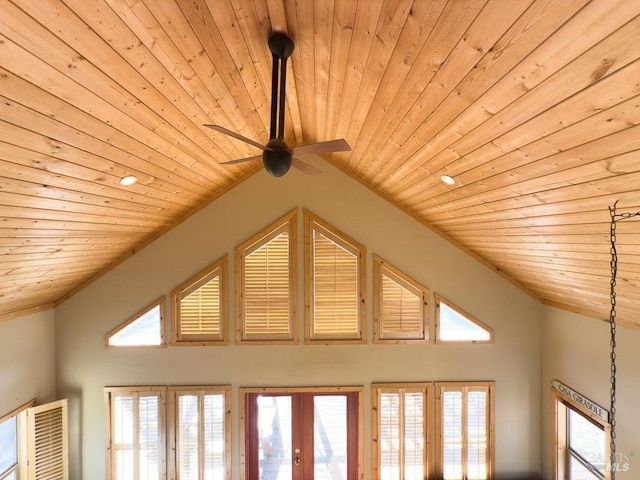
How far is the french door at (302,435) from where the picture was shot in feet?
15.6

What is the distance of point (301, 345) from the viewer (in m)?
4.69

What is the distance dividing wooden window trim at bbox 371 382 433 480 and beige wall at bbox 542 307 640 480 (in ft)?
4.93

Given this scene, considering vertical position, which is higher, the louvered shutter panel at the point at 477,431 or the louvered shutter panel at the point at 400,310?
the louvered shutter panel at the point at 400,310

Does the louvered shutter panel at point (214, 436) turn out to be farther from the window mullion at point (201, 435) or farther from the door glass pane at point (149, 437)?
the door glass pane at point (149, 437)

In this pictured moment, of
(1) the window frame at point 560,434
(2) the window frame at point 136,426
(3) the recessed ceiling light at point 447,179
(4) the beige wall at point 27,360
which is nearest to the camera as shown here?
(3) the recessed ceiling light at point 447,179

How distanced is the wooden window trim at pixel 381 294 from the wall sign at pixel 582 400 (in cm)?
162

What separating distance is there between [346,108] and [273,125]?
2.53ft

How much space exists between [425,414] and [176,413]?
3.29 metres

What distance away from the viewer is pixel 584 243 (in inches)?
97.4

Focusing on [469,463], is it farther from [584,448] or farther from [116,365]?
[116,365]

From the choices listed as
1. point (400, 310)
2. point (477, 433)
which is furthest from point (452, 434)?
point (400, 310)

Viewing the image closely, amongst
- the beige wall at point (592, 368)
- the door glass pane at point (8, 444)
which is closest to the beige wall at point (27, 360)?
the door glass pane at point (8, 444)

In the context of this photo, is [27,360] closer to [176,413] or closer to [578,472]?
[176,413]

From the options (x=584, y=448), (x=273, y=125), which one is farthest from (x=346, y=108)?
(x=584, y=448)
